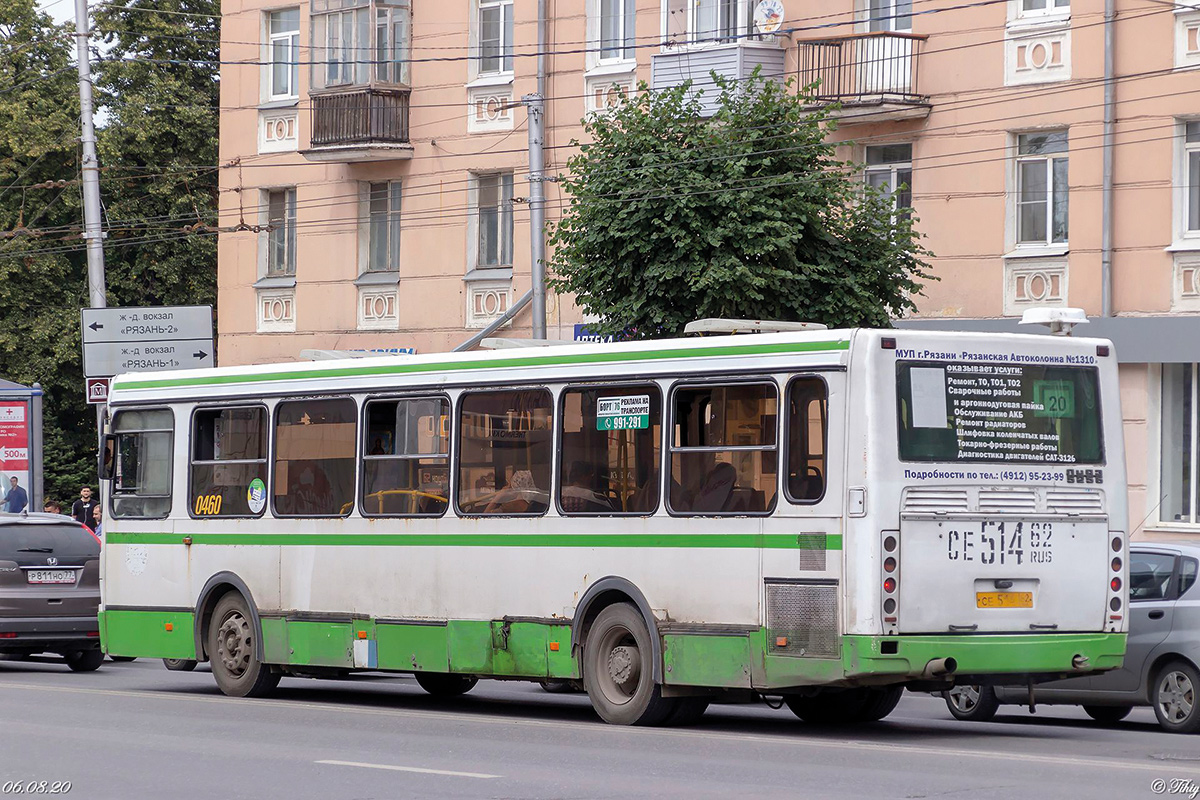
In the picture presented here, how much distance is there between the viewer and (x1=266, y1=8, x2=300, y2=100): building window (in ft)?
119

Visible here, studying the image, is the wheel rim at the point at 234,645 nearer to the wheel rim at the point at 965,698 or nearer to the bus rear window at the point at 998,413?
the wheel rim at the point at 965,698

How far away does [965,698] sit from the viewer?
53.0 ft

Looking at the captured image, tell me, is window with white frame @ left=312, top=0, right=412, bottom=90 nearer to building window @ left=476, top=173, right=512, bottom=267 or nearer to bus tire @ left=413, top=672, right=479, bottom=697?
building window @ left=476, top=173, right=512, bottom=267

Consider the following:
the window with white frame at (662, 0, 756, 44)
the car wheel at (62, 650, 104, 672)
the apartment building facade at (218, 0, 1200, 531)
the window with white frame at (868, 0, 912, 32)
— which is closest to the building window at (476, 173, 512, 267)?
the apartment building facade at (218, 0, 1200, 531)

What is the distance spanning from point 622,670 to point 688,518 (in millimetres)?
1273

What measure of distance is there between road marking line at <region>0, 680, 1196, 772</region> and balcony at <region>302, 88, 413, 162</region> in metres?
16.8

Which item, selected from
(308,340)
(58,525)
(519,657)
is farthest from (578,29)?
(519,657)

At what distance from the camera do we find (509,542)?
15.4 metres

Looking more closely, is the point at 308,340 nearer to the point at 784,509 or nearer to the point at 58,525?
the point at 58,525

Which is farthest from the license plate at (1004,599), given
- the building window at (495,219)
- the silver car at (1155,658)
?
the building window at (495,219)

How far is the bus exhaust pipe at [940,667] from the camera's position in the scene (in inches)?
512

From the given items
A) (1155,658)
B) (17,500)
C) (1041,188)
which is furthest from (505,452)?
(17,500)

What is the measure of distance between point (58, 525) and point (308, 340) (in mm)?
14534
